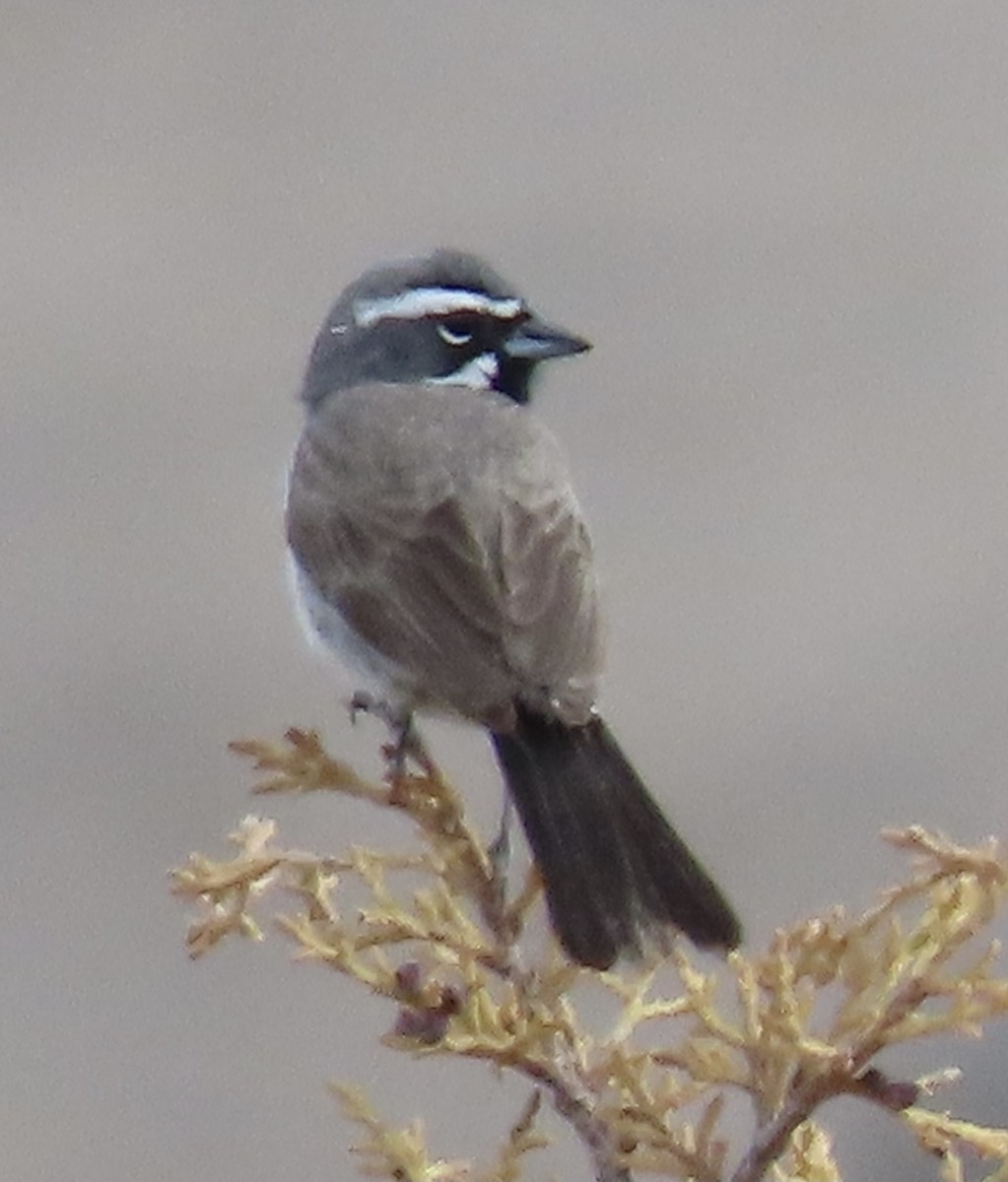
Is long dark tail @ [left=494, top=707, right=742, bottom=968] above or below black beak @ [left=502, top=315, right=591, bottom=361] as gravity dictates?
below

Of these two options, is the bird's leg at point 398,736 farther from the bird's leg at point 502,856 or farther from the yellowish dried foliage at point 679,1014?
the yellowish dried foliage at point 679,1014

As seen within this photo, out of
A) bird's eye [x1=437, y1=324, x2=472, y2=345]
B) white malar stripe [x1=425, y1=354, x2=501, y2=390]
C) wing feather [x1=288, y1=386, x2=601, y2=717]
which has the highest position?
bird's eye [x1=437, y1=324, x2=472, y2=345]

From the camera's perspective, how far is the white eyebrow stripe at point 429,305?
134 inches

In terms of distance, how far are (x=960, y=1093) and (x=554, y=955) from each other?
2.93 meters

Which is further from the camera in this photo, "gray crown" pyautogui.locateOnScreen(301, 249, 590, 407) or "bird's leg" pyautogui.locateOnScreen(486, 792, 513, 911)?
"gray crown" pyautogui.locateOnScreen(301, 249, 590, 407)

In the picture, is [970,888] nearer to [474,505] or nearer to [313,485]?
[474,505]

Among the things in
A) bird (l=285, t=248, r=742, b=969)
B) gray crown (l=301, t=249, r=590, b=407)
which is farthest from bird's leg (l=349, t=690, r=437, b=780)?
gray crown (l=301, t=249, r=590, b=407)

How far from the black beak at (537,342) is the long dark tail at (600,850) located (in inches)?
32.1

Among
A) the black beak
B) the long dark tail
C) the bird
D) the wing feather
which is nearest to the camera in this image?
the long dark tail

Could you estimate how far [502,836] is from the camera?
2.46 m

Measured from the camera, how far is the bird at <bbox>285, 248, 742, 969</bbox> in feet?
7.55

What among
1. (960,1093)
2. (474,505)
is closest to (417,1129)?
(474,505)

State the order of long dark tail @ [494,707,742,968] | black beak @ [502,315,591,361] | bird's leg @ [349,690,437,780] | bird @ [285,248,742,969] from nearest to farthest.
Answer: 1. long dark tail @ [494,707,742,968]
2. bird @ [285,248,742,969]
3. bird's leg @ [349,690,437,780]
4. black beak @ [502,315,591,361]

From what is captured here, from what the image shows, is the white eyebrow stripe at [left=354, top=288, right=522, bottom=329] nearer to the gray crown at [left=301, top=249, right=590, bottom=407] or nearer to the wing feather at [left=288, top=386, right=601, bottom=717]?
the gray crown at [left=301, top=249, right=590, bottom=407]
